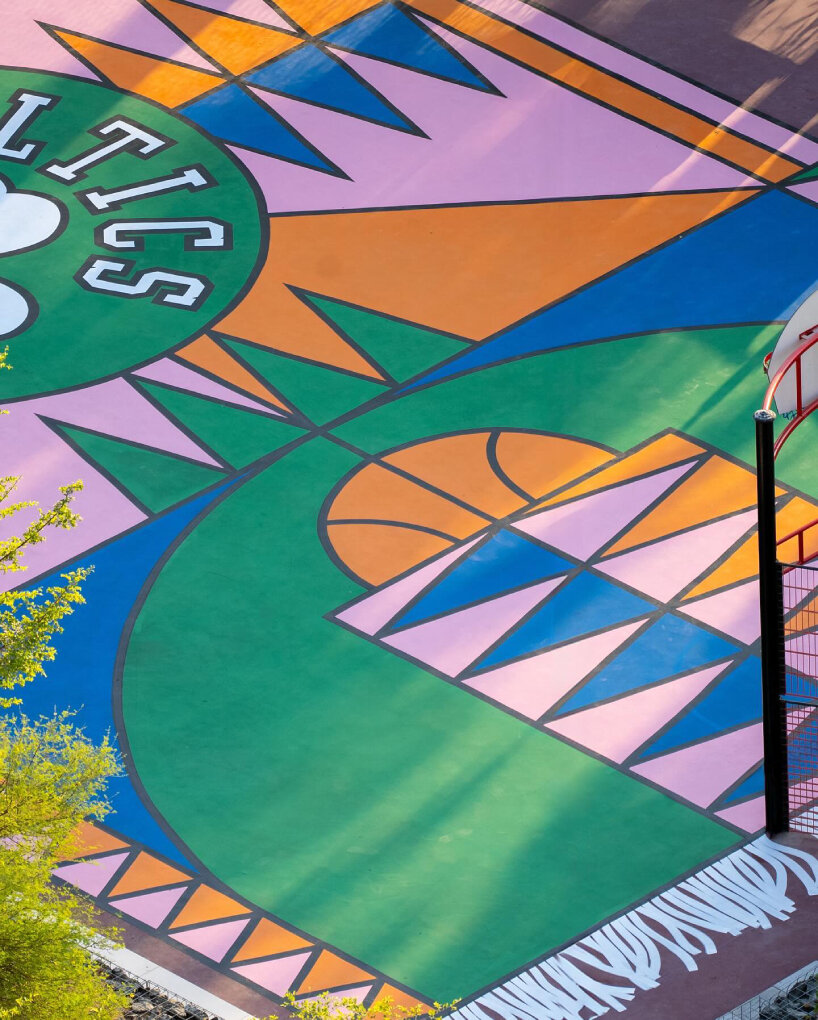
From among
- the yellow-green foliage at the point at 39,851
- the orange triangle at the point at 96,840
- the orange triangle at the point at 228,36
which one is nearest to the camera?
the yellow-green foliage at the point at 39,851

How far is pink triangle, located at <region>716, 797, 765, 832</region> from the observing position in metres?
16.9

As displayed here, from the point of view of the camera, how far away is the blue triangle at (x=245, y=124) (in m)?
26.1

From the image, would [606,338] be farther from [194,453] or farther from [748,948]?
[748,948]

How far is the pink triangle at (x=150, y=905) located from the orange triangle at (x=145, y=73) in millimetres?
13641

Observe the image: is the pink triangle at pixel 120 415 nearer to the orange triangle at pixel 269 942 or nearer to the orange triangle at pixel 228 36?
the orange triangle at pixel 269 942

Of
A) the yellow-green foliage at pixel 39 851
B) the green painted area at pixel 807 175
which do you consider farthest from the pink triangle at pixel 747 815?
the green painted area at pixel 807 175

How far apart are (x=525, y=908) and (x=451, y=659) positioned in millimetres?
3124

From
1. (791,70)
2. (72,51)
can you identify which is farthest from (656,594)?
(72,51)

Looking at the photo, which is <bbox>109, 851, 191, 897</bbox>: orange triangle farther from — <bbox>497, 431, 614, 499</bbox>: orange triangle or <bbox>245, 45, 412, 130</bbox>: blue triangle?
<bbox>245, 45, 412, 130</bbox>: blue triangle

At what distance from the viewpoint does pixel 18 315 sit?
76.9ft

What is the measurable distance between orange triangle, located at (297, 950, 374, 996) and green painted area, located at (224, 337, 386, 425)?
24.3 feet

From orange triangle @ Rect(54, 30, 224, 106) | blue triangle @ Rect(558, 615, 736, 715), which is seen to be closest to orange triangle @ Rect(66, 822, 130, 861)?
blue triangle @ Rect(558, 615, 736, 715)

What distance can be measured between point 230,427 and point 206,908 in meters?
6.75

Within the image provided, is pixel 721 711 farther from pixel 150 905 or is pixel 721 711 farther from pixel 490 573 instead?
pixel 150 905
